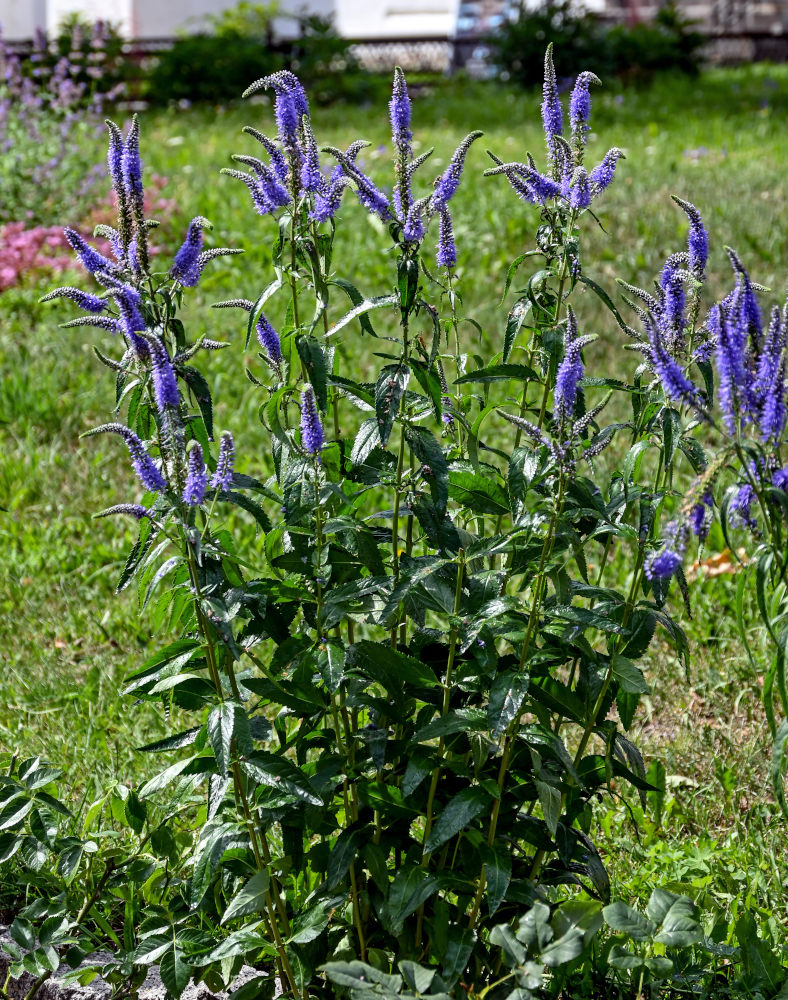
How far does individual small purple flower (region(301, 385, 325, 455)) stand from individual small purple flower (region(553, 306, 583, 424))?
0.34 meters

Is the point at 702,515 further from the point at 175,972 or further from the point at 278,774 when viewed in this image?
the point at 175,972

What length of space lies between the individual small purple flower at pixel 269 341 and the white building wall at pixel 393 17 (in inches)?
806

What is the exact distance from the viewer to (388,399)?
169cm

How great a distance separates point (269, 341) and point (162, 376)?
0.33 metres

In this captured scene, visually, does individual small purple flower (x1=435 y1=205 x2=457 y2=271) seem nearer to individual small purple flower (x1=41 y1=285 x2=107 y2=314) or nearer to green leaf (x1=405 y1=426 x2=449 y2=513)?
green leaf (x1=405 y1=426 x2=449 y2=513)

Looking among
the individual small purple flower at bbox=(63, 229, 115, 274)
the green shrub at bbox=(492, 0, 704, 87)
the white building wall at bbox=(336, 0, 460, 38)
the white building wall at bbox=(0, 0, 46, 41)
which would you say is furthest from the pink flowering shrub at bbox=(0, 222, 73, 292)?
the white building wall at bbox=(336, 0, 460, 38)

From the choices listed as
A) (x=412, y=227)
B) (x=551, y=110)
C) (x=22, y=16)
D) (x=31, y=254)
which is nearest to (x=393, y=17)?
(x=22, y=16)

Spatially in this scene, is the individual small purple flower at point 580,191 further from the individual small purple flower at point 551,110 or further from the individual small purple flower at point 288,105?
the individual small purple flower at point 288,105

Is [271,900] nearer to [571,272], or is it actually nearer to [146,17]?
[571,272]

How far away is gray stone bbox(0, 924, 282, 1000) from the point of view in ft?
7.14

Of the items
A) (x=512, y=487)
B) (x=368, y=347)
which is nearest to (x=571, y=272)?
(x=512, y=487)

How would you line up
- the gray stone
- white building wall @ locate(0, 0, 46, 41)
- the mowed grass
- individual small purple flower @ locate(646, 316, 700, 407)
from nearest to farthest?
individual small purple flower @ locate(646, 316, 700, 407) < the gray stone < the mowed grass < white building wall @ locate(0, 0, 46, 41)

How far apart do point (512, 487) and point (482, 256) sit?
4.90 m

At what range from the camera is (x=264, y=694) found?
1808mm
